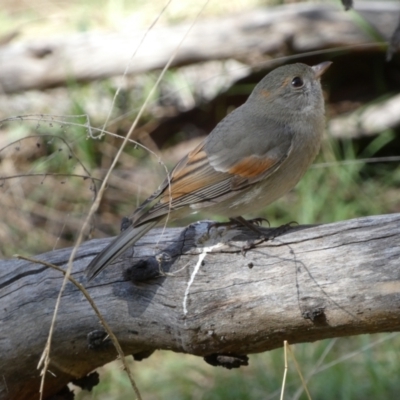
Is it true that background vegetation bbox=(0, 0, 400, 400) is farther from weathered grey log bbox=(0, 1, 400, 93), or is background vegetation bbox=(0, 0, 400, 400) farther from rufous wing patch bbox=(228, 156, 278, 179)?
rufous wing patch bbox=(228, 156, 278, 179)

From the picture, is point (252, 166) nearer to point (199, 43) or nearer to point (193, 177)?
point (193, 177)

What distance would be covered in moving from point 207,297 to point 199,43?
4019mm

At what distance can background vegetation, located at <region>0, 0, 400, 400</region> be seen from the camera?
17.9ft

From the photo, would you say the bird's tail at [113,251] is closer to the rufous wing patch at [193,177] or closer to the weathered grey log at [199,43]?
the rufous wing patch at [193,177]

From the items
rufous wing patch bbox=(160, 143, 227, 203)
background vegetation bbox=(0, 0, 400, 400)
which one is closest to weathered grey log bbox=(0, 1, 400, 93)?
background vegetation bbox=(0, 0, 400, 400)

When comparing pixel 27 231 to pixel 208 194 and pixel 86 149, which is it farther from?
pixel 208 194

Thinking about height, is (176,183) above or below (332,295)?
above

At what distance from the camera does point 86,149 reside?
7117 millimetres

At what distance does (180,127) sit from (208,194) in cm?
381

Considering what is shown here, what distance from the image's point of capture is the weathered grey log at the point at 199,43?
6.78m

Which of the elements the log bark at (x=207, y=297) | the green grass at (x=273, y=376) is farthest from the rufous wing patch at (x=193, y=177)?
the green grass at (x=273, y=376)

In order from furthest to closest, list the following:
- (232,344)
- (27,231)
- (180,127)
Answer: (180,127) < (27,231) < (232,344)

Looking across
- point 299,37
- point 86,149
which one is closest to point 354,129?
point 299,37

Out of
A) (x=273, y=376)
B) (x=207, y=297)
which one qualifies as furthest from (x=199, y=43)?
(x=207, y=297)
